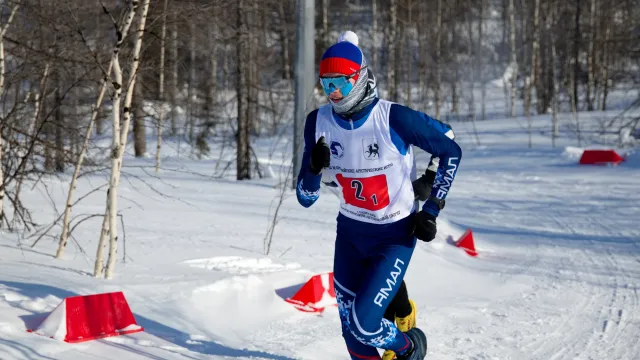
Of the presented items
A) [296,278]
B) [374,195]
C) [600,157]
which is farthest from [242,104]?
[374,195]

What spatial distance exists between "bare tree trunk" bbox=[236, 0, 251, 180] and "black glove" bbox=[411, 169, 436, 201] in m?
11.2

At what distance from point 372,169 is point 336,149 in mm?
246

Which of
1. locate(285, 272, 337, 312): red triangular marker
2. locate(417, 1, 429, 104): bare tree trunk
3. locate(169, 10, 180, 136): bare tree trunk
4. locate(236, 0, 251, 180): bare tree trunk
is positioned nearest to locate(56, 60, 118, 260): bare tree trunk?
locate(169, 10, 180, 136): bare tree trunk

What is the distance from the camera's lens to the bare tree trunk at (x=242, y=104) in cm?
1565

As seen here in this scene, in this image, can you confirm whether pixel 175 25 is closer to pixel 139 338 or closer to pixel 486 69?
pixel 139 338

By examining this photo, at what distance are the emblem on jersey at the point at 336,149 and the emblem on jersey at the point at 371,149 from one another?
144 millimetres

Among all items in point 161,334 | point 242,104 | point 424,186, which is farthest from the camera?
point 242,104

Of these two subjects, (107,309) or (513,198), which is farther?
(513,198)

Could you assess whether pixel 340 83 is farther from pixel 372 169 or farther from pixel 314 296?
pixel 314 296

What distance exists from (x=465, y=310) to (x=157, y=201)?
6.61 m

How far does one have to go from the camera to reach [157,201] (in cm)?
1254

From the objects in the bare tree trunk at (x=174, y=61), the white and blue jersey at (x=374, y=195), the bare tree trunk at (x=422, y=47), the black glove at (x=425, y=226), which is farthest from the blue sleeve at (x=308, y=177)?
the bare tree trunk at (x=422, y=47)

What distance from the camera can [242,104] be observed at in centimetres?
1656

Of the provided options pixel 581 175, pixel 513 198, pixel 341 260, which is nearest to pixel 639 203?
pixel 513 198
